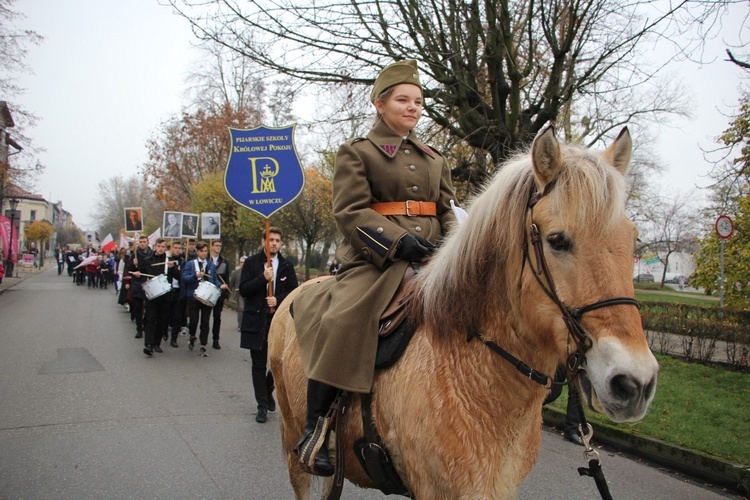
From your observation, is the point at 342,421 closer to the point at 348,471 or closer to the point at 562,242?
the point at 348,471

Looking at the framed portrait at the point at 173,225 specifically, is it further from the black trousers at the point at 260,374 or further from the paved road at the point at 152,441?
the black trousers at the point at 260,374

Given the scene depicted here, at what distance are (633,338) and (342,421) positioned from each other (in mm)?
1624

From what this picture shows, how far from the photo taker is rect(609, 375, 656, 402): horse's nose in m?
1.62

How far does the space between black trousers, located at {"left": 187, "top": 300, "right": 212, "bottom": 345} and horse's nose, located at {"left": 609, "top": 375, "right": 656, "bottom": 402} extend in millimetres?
10913

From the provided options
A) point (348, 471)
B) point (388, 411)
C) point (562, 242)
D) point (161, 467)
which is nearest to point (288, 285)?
point (161, 467)

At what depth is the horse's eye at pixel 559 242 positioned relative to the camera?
1.90 meters

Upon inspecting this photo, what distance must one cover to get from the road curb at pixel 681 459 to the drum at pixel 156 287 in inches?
358

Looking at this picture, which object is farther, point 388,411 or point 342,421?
point 342,421

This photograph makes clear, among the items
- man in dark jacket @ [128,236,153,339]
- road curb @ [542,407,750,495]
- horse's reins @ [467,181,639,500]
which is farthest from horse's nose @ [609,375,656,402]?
man in dark jacket @ [128,236,153,339]

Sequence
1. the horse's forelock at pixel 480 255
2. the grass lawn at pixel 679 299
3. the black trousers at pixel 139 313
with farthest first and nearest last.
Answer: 1. the grass lawn at pixel 679 299
2. the black trousers at pixel 139 313
3. the horse's forelock at pixel 480 255

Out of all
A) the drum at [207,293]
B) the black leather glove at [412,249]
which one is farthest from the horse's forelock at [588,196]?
the drum at [207,293]

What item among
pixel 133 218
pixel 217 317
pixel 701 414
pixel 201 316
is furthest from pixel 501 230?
pixel 133 218

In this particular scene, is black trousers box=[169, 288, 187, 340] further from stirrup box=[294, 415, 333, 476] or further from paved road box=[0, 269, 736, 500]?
stirrup box=[294, 415, 333, 476]

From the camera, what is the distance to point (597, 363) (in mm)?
1714
